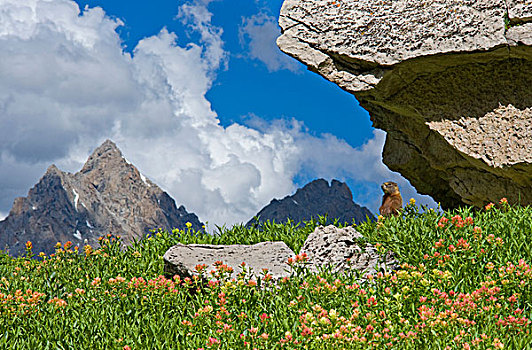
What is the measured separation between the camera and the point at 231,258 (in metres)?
7.73

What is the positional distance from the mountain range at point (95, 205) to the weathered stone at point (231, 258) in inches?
4772

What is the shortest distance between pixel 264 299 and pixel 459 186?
24.7 feet

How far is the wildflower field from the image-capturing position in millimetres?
4273

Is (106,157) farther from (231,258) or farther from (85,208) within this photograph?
(231,258)

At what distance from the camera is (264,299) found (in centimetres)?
584

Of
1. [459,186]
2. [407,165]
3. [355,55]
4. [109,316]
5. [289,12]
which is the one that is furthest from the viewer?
[407,165]

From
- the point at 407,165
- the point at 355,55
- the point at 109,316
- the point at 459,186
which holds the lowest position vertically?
the point at 109,316

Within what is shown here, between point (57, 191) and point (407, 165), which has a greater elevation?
point (57, 191)

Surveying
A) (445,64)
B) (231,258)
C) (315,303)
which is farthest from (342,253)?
(445,64)

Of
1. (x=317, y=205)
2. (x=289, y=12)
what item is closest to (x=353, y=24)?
(x=289, y=12)

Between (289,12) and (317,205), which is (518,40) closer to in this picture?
(289,12)

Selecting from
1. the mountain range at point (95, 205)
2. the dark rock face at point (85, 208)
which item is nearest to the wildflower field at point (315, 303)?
the mountain range at point (95, 205)

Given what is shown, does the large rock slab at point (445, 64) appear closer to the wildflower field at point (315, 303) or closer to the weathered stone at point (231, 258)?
the wildflower field at point (315, 303)

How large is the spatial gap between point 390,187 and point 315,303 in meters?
5.03
